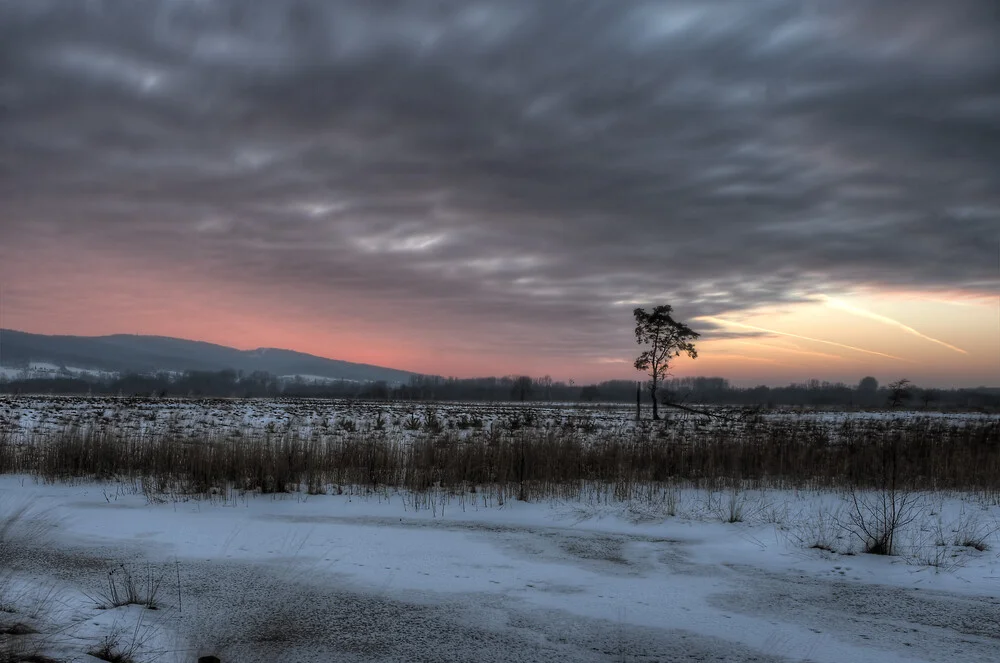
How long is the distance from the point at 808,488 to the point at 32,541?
12165 millimetres

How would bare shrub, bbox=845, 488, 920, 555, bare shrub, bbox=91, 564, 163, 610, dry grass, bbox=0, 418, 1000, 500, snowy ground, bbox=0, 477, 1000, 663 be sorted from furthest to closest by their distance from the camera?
dry grass, bbox=0, 418, 1000, 500, bare shrub, bbox=845, 488, 920, 555, bare shrub, bbox=91, 564, 163, 610, snowy ground, bbox=0, 477, 1000, 663

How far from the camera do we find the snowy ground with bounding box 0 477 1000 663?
4547 mm

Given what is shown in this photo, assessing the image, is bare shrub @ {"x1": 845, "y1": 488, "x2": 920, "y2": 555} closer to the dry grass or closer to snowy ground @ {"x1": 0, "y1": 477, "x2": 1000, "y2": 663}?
snowy ground @ {"x1": 0, "y1": 477, "x2": 1000, "y2": 663}

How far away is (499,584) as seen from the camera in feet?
19.9

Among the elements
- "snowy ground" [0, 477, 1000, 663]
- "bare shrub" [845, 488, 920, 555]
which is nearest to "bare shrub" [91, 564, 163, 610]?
"snowy ground" [0, 477, 1000, 663]

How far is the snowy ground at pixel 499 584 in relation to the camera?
4.55 meters

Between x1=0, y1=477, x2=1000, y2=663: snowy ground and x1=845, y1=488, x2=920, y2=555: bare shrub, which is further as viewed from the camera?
x1=845, y1=488, x2=920, y2=555: bare shrub

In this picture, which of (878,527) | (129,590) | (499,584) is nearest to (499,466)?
(499,584)

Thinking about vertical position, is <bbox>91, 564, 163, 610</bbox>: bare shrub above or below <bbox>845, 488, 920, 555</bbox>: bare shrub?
below

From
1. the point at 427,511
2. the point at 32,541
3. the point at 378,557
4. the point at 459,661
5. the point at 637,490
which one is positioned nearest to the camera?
the point at 459,661

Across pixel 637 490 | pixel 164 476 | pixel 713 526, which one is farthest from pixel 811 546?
pixel 164 476

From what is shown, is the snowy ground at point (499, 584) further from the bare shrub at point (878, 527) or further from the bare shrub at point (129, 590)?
the bare shrub at point (878, 527)

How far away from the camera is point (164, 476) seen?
1183cm

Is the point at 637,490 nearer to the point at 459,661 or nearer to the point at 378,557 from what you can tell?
the point at 378,557
